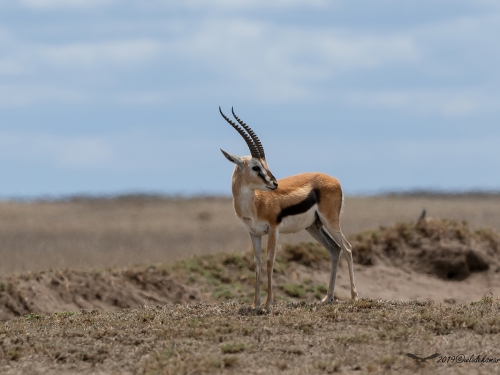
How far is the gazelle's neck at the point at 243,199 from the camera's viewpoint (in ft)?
40.6

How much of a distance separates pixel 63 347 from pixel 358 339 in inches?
156

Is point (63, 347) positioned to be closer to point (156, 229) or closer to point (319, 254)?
point (319, 254)

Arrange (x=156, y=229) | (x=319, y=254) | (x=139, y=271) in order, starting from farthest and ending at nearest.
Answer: (x=156, y=229) < (x=319, y=254) < (x=139, y=271)

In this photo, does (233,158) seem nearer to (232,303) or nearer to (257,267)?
(257,267)

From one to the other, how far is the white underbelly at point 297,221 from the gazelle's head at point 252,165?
0.70 meters

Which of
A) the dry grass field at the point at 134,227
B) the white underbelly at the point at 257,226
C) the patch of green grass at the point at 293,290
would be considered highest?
the white underbelly at the point at 257,226

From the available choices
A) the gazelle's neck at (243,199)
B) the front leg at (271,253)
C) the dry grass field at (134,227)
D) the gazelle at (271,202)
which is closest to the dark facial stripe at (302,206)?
the gazelle at (271,202)

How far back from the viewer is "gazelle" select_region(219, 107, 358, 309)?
12.3 m

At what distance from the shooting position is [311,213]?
1301 cm

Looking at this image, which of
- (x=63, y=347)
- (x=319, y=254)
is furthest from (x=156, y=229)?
(x=63, y=347)

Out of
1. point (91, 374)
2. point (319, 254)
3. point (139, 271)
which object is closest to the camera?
point (91, 374)

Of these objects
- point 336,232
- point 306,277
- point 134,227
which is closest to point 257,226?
point 336,232

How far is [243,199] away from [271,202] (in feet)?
1.57

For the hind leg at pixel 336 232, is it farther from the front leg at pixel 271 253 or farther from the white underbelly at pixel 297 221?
the front leg at pixel 271 253
